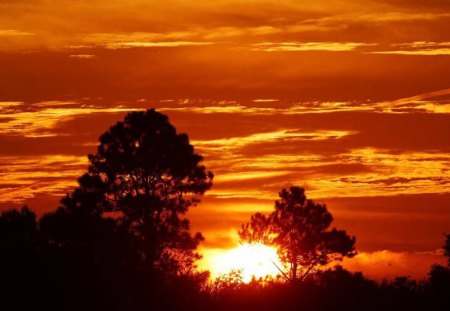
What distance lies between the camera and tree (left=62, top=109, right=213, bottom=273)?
231 ft

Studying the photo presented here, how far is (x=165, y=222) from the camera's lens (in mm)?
71000

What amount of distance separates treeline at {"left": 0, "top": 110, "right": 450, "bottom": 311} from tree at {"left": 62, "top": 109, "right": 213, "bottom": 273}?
0.21 feet

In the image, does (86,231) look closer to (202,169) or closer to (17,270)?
(202,169)

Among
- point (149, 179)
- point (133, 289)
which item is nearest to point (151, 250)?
point (149, 179)

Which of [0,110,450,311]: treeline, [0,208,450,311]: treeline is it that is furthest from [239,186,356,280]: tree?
[0,208,450,311]: treeline

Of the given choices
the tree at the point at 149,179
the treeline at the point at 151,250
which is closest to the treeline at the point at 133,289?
the treeline at the point at 151,250

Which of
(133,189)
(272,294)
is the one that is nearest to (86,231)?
(133,189)

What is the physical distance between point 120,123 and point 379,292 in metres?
28.1

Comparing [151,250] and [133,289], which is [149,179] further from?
[133,289]

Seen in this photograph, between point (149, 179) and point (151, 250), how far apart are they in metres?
4.79

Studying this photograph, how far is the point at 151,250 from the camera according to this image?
6869 centimetres

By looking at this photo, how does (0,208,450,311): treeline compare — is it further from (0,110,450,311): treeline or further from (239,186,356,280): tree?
(239,186,356,280): tree

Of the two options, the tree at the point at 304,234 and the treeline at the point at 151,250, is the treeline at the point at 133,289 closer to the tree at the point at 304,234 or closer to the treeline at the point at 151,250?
the treeline at the point at 151,250

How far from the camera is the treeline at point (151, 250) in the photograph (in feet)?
135
